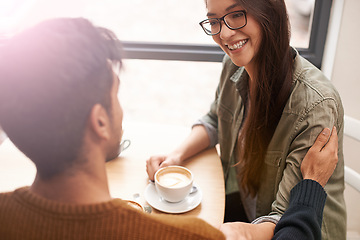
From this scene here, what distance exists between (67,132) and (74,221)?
0.50ft

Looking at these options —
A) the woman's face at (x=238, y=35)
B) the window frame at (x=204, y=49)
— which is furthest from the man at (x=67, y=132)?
the window frame at (x=204, y=49)

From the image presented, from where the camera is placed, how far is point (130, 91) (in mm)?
3221

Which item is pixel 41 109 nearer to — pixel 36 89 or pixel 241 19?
pixel 36 89

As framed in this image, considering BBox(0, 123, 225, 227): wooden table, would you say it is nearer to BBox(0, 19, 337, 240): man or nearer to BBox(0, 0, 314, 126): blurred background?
BBox(0, 19, 337, 240): man

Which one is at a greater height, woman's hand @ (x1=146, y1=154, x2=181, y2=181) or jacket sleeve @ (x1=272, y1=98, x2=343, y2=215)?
jacket sleeve @ (x1=272, y1=98, x2=343, y2=215)

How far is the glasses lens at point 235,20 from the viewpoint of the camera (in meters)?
1.06

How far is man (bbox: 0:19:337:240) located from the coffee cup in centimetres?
37

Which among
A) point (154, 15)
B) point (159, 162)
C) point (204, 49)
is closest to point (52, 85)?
point (159, 162)

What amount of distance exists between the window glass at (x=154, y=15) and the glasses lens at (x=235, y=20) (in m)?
1.32

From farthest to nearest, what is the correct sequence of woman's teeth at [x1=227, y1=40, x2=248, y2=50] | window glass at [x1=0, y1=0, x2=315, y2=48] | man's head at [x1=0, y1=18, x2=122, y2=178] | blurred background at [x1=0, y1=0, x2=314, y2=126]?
1. blurred background at [x1=0, y1=0, x2=314, y2=126]
2. window glass at [x1=0, y1=0, x2=315, y2=48]
3. woman's teeth at [x1=227, y1=40, x2=248, y2=50]
4. man's head at [x1=0, y1=18, x2=122, y2=178]

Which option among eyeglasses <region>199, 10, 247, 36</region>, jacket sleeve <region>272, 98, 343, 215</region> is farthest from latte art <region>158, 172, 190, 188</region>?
eyeglasses <region>199, 10, 247, 36</region>

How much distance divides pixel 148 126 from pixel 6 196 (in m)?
0.91

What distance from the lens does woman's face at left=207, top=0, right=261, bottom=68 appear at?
105 centimetres

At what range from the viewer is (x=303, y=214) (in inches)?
35.4
